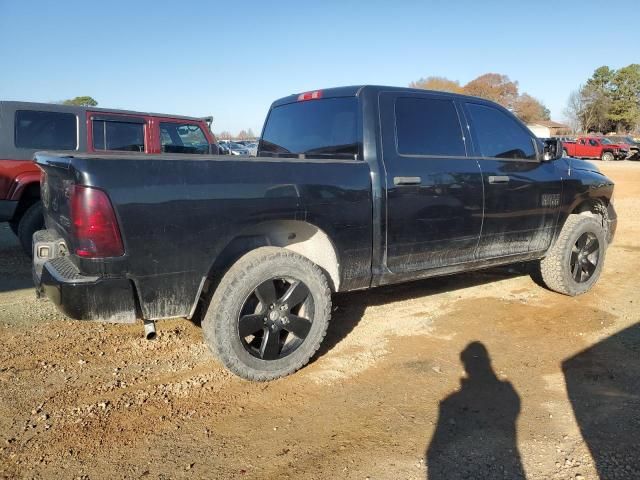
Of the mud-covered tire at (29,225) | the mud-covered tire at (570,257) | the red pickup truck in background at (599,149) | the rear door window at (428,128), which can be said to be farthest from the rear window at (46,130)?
the red pickup truck in background at (599,149)

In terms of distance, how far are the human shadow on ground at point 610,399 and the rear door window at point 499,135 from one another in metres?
1.76

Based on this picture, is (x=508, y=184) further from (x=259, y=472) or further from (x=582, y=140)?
(x=582, y=140)

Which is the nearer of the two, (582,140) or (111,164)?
(111,164)

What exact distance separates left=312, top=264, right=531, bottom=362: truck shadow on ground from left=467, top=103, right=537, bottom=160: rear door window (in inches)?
64.2

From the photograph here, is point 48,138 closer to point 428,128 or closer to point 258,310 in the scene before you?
point 258,310

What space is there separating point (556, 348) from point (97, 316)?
3.31m

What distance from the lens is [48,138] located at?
6395 millimetres

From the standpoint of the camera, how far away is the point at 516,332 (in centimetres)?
426

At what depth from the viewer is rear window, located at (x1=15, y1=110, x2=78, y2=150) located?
245 inches

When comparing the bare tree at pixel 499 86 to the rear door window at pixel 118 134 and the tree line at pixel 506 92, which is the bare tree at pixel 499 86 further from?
the rear door window at pixel 118 134

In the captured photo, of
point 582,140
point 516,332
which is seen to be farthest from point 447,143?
point 582,140

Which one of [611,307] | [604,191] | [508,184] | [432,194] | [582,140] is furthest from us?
[582,140]

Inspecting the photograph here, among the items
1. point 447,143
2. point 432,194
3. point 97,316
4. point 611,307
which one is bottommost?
point 611,307

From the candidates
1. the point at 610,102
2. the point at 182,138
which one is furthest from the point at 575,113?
the point at 182,138
